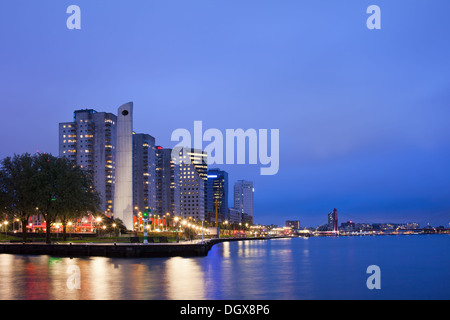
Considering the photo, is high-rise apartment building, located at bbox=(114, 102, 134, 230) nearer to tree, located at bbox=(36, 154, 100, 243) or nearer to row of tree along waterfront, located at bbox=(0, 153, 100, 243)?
row of tree along waterfront, located at bbox=(0, 153, 100, 243)

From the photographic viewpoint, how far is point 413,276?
6412 cm

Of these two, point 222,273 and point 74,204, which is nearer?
point 222,273

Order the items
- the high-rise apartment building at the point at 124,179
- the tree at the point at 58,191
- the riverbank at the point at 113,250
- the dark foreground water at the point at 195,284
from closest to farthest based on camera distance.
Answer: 1. the dark foreground water at the point at 195,284
2. the riverbank at the point at 113,250
3. the tree at the point at 58,191
4. the high-rise apartment building at the point at 124,179

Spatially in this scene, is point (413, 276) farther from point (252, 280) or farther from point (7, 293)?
point (7, 293)

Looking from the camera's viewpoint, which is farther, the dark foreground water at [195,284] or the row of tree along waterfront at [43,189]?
the row of tree along waterfront at [43,189]

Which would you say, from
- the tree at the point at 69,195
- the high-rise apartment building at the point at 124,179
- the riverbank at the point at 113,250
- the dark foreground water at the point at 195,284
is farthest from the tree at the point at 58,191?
the high-rise apartment building at the point at 124,179

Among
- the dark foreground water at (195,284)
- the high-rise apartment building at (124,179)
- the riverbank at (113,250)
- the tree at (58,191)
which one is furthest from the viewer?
the high-rise apartment building at (124,179)

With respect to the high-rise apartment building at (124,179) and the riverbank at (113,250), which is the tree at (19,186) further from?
the high-rise apartment building at (124,179)

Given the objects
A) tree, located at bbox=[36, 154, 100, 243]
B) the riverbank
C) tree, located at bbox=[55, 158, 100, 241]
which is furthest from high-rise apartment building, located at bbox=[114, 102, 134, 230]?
the riverbank

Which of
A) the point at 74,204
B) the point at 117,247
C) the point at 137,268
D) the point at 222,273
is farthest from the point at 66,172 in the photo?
the point at 222,273

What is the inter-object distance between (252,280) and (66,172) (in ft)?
169

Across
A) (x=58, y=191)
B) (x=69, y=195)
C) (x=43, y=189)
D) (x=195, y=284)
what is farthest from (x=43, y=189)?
(x=195, y=284)

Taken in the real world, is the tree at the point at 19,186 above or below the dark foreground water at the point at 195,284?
above

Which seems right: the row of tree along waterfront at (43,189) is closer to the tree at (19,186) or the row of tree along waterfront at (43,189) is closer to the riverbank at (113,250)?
the tree at (19,186)
